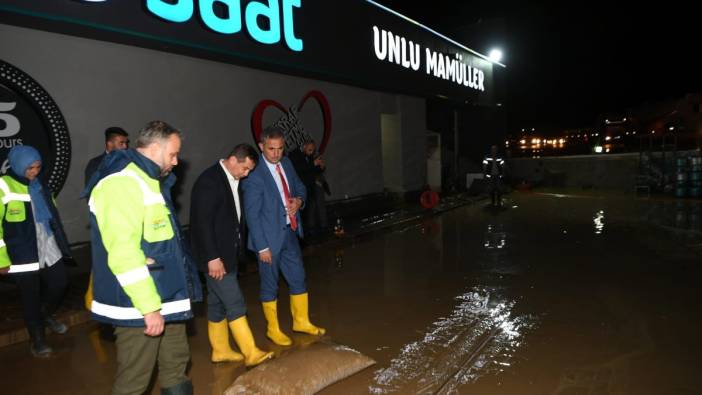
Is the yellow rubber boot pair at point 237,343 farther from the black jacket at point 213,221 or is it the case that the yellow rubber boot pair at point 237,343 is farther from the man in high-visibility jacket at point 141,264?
the man in high-visibility jacket at point 141,264

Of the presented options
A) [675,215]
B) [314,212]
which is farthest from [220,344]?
[675,215]

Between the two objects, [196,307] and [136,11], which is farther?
[136,11]

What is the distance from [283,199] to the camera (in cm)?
441

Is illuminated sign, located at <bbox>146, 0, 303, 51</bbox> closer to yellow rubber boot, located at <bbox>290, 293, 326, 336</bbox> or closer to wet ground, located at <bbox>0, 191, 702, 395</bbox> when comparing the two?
wet ground, located at <bbox>0, 191, 702, 395</bbox>

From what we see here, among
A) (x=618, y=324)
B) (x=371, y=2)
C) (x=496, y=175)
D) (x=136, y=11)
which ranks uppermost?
(x=371, y=2)

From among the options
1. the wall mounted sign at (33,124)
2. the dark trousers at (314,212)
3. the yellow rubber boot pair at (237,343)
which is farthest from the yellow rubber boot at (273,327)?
the dark trousers at (314,212)

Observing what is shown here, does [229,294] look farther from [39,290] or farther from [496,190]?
[496,190]

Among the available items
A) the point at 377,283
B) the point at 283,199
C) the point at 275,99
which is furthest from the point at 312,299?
the point at 275,99

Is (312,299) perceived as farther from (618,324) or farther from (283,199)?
(618,324)

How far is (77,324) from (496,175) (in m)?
12.5

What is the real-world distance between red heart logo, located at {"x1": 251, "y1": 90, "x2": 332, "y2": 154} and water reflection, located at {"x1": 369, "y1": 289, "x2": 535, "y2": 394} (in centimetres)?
570

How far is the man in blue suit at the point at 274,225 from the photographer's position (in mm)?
4172

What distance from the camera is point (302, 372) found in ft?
11.5

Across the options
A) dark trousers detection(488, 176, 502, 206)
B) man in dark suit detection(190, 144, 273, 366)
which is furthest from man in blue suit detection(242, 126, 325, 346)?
dark trousers detection(488, 176, 502, 206)
